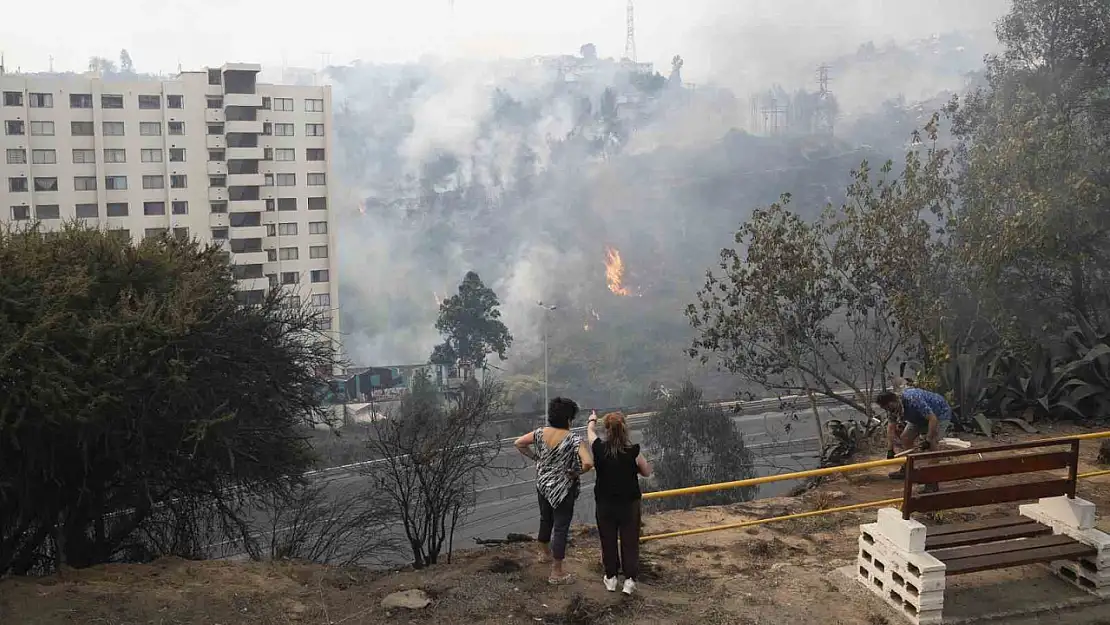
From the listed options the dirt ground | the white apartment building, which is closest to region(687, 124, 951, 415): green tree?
the dirt ground

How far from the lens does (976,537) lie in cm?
551

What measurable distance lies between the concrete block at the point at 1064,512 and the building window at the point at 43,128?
186 feet

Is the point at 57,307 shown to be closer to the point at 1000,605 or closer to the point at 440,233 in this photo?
the point at 1000,605

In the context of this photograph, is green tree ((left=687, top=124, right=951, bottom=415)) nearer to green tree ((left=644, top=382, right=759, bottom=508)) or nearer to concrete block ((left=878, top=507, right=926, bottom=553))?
concrete block ((left=878, top=507, right=926, bottom=553))

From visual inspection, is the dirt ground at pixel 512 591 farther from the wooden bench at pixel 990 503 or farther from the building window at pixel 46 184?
the building window at pixel 46 184

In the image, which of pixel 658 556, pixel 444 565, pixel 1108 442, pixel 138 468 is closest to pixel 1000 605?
pixel 658 556

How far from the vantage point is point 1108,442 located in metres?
9.44

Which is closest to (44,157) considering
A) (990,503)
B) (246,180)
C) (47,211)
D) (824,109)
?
(47,211)

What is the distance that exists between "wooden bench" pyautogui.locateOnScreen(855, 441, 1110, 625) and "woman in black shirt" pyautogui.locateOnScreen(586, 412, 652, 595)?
1551mm

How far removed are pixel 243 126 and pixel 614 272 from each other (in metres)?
57.5

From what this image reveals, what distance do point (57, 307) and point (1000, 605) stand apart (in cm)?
905

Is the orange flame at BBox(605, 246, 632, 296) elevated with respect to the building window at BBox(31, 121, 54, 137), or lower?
lower

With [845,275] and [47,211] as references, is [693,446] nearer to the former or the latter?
[845,275]

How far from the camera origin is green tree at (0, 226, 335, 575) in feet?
28.9
